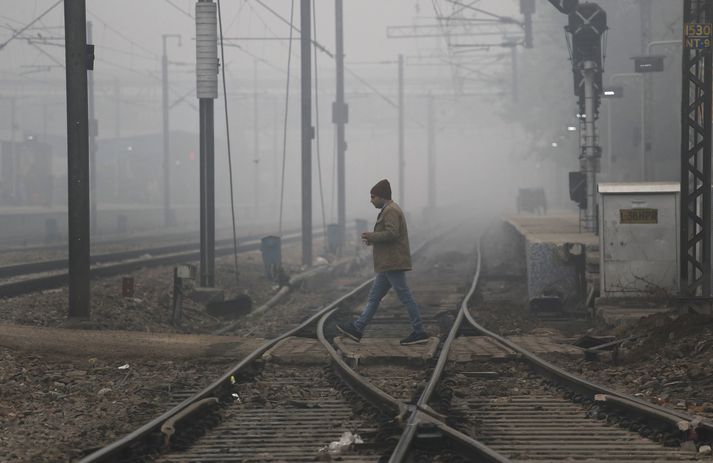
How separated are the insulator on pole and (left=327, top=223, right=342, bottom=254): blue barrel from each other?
14.8 m

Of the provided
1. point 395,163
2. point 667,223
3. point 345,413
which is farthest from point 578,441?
point 395,163

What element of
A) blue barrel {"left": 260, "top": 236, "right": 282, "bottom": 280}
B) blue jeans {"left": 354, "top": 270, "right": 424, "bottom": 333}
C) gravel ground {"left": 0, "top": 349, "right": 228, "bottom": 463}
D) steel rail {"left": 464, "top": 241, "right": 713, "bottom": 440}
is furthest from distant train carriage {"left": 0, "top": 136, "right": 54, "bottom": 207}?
Result: steel rail {"left": 464, "top": 241, "right": 713, "bottom": 440}

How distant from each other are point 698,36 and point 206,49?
882 centimetres

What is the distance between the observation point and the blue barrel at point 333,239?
1345 inches

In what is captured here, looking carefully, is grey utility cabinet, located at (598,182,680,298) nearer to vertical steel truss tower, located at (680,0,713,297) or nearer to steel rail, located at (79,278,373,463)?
vertical steel truss tower, located at (680,0,713,297)

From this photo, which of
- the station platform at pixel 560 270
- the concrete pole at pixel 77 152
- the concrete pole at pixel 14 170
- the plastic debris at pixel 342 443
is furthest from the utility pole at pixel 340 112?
the plastic debris at pixel 342 443

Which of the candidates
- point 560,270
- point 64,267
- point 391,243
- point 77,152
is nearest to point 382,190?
point 391,243

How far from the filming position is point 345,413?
29.1ft

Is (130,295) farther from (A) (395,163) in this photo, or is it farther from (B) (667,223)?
(A) (395,163)

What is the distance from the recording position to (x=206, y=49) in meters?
19.7

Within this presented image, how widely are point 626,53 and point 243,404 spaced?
49.8 meters

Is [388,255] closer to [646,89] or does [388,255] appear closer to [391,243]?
[391,243]

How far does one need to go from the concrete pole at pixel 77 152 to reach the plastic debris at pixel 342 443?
312 inches

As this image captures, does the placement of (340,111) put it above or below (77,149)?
above
